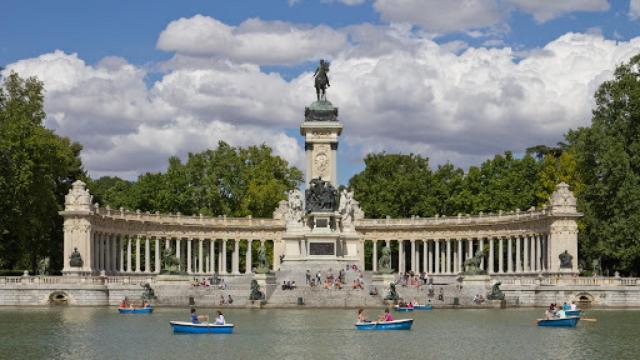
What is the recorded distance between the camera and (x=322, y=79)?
105562 millimetres

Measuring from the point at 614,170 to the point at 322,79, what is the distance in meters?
32.7

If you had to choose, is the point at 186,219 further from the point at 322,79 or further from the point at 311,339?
the point at 311,339

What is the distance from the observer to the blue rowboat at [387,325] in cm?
5094

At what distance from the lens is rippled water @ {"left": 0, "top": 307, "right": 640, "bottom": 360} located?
40719mm

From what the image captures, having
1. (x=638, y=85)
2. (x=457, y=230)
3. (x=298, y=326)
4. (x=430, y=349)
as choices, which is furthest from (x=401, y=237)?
(x=430, y=349)

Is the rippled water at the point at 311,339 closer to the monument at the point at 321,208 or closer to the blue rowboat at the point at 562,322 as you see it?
the blue rowboat at the point at 562,322

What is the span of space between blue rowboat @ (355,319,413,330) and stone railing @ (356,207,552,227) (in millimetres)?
42016

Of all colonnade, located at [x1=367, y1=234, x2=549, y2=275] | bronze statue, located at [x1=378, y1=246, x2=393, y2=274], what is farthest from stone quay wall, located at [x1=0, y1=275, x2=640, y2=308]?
colonnade, located at [x1=367, y1=234, x2=549, y2=275]

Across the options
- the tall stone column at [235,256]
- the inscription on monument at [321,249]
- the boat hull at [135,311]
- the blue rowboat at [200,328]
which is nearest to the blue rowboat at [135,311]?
the boat hull at [135,311]

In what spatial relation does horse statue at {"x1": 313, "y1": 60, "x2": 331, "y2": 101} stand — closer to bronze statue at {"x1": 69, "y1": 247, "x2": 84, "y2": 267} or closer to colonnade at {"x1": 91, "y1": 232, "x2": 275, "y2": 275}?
colonnade at {"x1": 91, "y1": 232, "x2": 275, "y2": 275}

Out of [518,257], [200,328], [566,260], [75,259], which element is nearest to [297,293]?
[75,259]

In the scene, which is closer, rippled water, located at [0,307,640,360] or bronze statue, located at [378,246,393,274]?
rippled water, located at [0,307,640,360]

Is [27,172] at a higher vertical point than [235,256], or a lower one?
higher

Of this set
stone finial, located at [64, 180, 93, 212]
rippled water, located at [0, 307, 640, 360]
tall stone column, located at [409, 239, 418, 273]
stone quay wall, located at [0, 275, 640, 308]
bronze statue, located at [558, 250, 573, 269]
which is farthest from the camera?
tall stone column, located at [409, 239, 418, 273]
